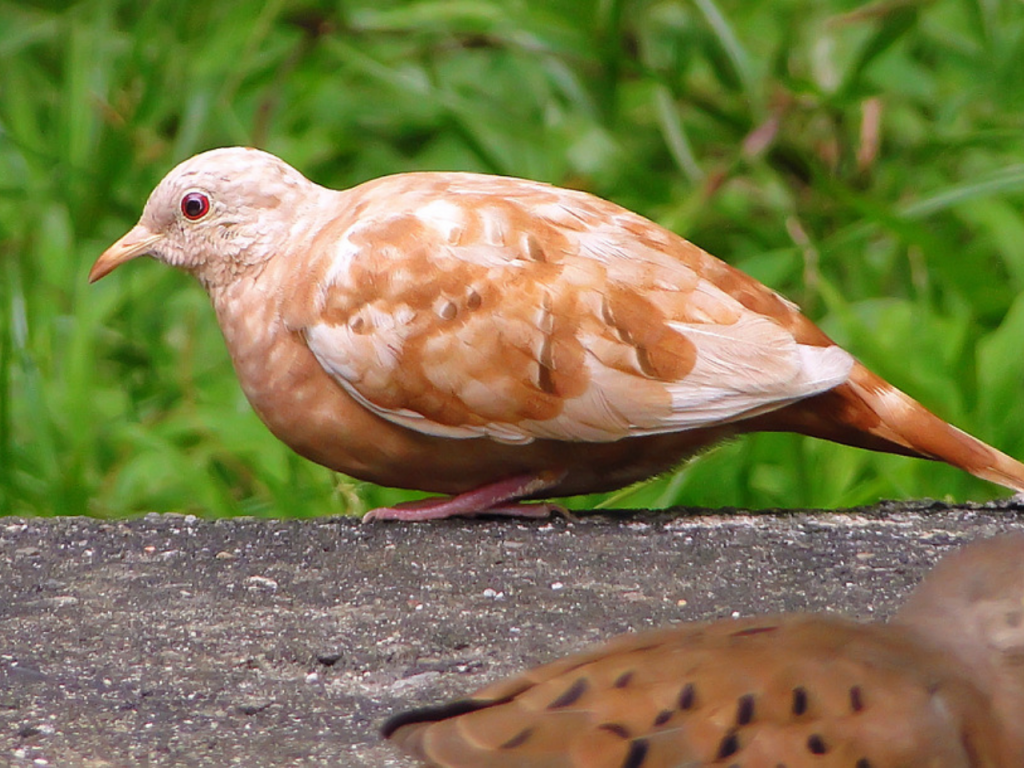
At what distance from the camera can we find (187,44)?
5.94m

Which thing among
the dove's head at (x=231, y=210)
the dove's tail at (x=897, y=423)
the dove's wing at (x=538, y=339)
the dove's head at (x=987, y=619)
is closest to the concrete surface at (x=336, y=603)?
the dove's tail at (x=897, y=423)

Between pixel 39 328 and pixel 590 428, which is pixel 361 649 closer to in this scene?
pixel 590 428

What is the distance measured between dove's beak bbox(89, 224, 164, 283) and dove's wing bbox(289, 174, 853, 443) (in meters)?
0.50

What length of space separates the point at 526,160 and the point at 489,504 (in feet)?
6.99

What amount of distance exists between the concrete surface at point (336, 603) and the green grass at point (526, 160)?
0.84 metres

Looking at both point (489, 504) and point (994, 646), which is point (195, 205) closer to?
point (489, 504)

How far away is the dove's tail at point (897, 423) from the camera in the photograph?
329cm

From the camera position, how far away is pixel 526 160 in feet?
17.4

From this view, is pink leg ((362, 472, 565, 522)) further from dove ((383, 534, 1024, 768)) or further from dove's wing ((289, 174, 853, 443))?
dove ((383, 534, 1024, 768))

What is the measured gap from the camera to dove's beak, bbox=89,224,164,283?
354 centimetres

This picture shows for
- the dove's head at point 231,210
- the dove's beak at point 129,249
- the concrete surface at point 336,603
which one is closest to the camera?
the concrete surface at point 336,603

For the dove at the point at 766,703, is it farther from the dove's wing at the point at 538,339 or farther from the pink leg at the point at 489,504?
the pink leg at the point at 489,504

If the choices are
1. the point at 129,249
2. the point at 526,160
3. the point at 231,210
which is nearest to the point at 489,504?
the point at 231,210

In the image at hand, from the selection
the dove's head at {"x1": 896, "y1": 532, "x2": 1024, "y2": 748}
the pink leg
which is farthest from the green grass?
the dove's head at {"x1": 896, "y1": 532, "x2": 1024, "y2": 748}
